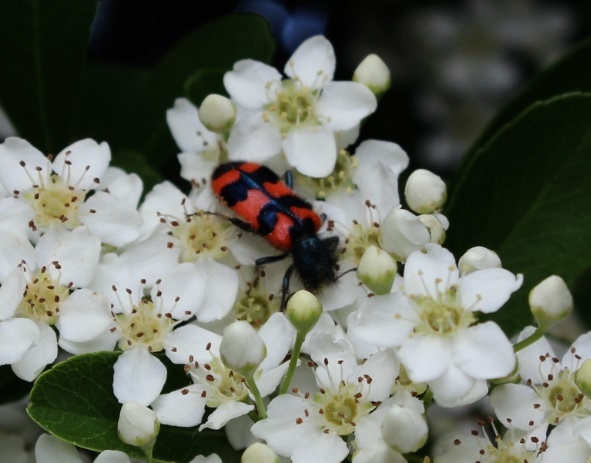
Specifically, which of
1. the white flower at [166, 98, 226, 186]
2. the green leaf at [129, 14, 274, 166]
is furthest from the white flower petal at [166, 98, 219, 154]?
the green leaf at [129, 14, 274, 166]

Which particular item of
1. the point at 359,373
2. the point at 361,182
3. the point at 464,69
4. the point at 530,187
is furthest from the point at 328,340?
the point at 464,69

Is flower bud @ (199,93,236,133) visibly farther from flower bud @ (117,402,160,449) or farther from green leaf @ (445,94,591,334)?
flower bud @ (117,402,160,449)

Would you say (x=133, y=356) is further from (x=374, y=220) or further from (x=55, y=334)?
(x=374, y=220)

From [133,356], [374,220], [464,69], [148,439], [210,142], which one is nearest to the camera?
[148,439]

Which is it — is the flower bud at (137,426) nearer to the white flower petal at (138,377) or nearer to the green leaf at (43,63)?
the white flower petal at (138,377)

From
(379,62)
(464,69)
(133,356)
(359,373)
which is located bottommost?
(464,69)
